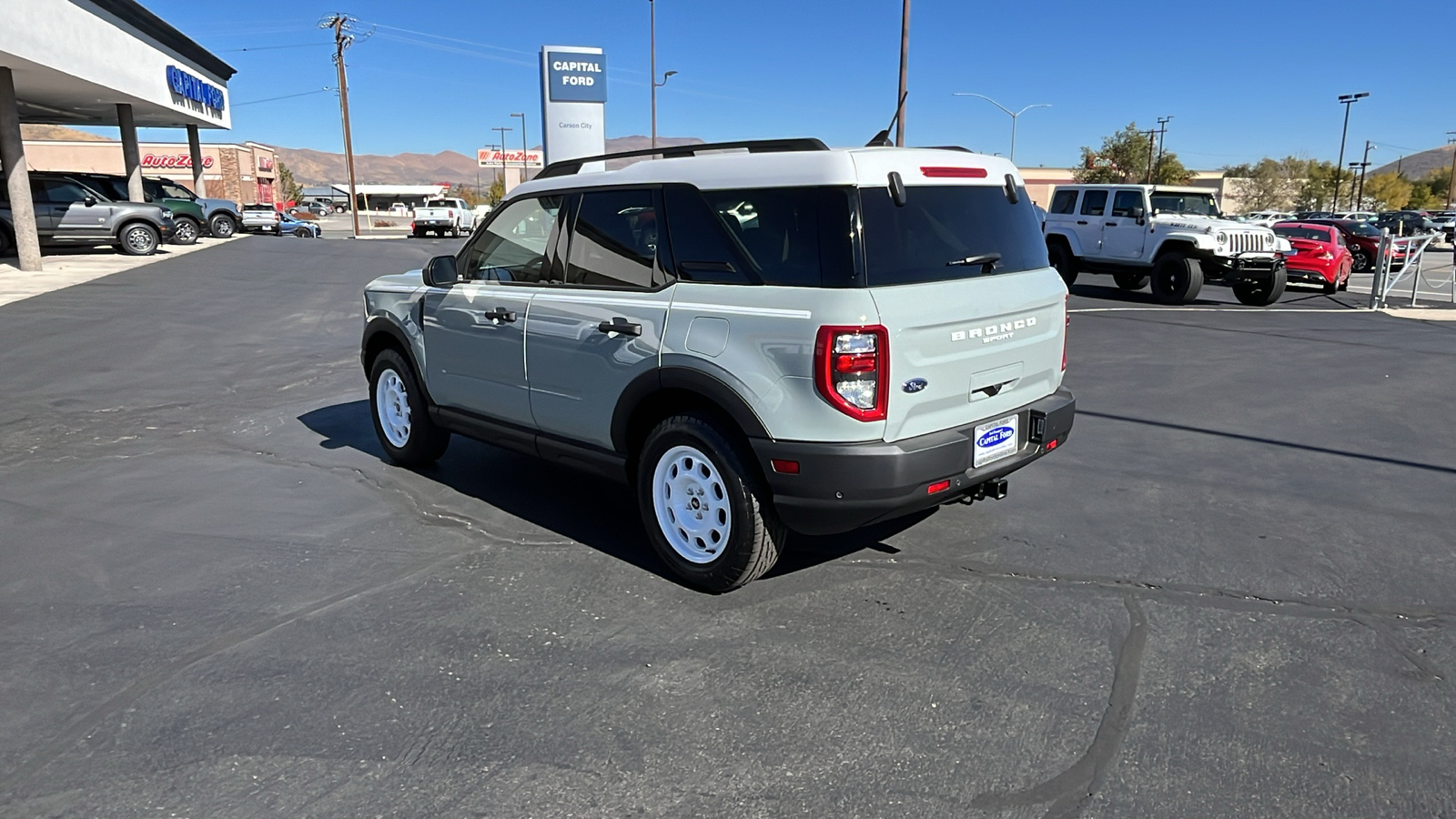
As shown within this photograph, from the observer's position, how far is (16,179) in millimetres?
18797

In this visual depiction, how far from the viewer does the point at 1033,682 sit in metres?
3.42

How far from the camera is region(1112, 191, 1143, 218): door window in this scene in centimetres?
1653

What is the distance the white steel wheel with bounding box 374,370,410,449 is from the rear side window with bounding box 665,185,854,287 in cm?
267

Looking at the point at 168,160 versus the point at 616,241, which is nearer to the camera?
the point at 616,241

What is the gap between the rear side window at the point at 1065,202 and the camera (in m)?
17.8

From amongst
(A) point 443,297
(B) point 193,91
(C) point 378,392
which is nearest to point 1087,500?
(A) point 443,297

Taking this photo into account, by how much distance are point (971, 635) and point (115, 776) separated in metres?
2.97

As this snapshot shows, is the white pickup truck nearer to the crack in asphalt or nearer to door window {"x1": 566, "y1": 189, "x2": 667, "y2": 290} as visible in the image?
door window {"x1": 566, "y1": 189, "x2": 667, "y2": 290}

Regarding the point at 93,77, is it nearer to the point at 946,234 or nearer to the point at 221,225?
the point at 221,225

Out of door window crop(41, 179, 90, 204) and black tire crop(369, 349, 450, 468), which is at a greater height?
door window crop(41, 179, 90, 204)

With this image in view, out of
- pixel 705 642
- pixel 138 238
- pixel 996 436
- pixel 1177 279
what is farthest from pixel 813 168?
pixel 138 238

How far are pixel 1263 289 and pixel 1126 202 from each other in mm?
2713

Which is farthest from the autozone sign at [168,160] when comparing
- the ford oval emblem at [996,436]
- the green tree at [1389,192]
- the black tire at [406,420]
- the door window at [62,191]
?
the green tree at [1389,192]

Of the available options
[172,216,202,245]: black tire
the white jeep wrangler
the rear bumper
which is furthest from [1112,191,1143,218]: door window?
[172,216,202,245]: black tire
